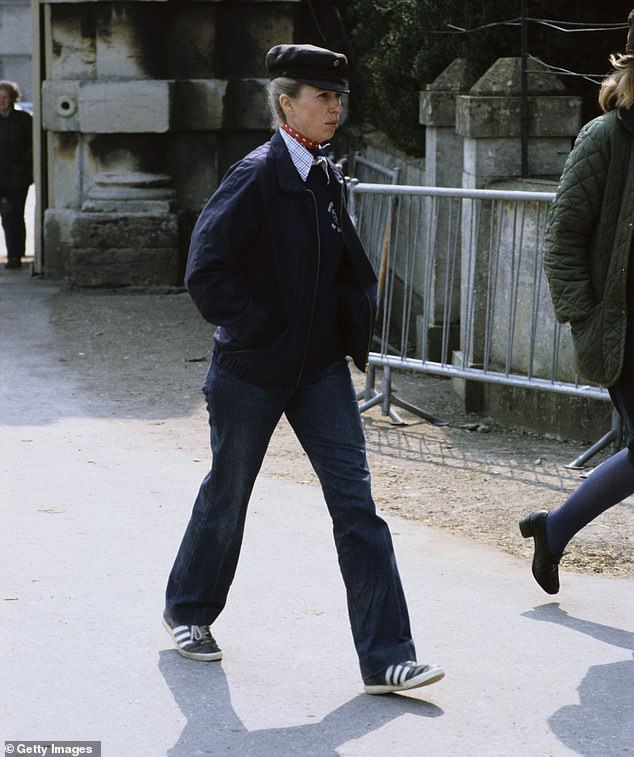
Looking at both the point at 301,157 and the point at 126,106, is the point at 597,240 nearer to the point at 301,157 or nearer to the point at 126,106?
the point at 301,157

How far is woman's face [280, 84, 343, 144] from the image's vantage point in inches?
169

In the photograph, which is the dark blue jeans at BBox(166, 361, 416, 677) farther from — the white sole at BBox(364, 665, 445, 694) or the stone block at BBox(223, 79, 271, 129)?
Answer: the stone block at BBox(223, 79, 271, 129)

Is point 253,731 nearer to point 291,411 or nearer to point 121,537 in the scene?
point 291,411

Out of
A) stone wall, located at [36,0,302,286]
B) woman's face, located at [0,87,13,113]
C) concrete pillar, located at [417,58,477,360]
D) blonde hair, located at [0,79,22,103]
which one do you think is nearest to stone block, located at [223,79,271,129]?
stone wall, located at [36,0,302,286]

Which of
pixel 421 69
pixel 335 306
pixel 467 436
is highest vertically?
pixel 421 69

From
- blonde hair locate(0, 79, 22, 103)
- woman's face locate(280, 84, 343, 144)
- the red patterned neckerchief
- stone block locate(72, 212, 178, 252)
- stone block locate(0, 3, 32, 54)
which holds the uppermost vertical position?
stone block locate(0, 3, 32, 54)

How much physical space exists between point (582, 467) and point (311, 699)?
10.6 feet

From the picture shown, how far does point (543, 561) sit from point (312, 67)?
1918mm

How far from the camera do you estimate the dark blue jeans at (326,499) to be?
435 cm

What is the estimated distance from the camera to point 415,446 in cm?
777

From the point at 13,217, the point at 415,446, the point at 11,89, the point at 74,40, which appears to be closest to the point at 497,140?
the point at 415,446

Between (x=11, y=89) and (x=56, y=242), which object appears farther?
(x=11, y=89)

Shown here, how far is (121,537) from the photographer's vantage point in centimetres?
588

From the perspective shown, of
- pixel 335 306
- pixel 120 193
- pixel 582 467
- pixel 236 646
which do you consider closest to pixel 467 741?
pixel 236 646
